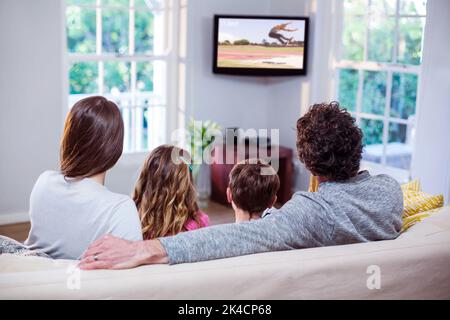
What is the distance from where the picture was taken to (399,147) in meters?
5.55

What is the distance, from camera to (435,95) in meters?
4.82

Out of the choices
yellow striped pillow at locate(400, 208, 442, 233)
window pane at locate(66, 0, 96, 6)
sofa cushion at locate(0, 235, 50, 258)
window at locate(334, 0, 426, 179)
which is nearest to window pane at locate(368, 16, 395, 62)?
window at locate(334, 0, 426, 179)

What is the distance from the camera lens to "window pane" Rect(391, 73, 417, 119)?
5.37 metres

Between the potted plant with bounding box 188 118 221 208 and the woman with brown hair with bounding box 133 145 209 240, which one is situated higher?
the woman with brown hair with bounding box 133 145 209 240

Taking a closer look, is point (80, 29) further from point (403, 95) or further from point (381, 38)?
point (403, 95)

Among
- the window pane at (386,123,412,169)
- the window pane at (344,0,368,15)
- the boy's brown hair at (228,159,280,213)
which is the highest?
the window pane at (344,0,368,15)

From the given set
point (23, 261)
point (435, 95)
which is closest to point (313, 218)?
point (23, 261)

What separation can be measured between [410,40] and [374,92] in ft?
1.89

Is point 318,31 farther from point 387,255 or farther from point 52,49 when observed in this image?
point 387,255

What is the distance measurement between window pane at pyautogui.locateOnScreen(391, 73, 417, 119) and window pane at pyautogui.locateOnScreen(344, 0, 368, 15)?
26.0 inches

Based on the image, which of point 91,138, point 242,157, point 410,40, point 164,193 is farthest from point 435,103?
point 91,138

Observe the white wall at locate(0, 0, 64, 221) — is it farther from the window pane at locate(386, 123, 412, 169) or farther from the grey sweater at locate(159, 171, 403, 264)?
the grey sweater at locate(159, 171, 403, 264)

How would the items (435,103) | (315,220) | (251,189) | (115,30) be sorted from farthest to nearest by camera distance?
(115,30) → (435,103) → (251,189) → (315,220)
